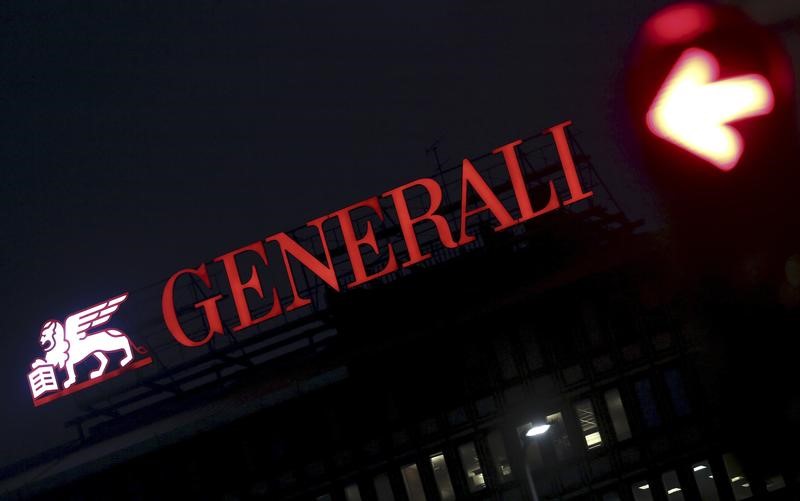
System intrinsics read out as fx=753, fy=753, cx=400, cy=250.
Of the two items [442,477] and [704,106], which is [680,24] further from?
[442,477]

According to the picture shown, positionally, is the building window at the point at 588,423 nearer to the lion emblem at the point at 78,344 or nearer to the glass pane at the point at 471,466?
the glass pane at the point at 471,466

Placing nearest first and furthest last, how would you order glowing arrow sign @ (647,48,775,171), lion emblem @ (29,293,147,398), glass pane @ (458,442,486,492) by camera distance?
glowing arrow sign @ (647,48,775,171), glass pane @ (458,442,486,492), lion emblem @ (29,293,147,398)

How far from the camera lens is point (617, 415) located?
29000 millimetres

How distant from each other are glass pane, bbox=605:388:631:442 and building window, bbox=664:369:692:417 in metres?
1.91

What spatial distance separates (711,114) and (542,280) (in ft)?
91.3

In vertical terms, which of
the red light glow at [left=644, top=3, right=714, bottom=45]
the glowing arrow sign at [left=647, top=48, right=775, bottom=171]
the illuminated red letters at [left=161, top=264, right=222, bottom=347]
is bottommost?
the glowing arrow sign at [left=647, top=48, right=775, bottom=171]

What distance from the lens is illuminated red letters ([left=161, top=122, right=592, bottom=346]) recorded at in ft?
98.0

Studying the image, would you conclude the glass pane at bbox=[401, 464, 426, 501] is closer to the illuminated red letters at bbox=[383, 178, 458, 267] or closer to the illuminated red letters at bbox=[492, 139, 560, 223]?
the illuminated red letters at bbox=[383, 178, 458, 267]

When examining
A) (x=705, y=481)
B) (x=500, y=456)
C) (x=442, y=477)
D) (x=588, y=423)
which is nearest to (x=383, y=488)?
(x=442, y=477)

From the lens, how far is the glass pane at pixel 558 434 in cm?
2902

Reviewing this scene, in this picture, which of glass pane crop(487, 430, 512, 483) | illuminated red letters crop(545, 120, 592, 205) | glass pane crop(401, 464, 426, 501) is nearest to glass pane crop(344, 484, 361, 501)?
glass pane crop(401, 464, 426, 501)

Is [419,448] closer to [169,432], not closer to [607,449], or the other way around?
[607,449]

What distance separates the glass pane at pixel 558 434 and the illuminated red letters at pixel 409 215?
7.90 meters

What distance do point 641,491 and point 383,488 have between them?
32.1ft
